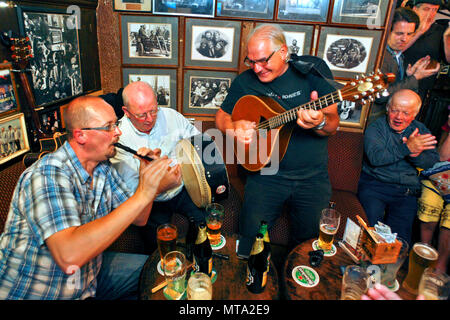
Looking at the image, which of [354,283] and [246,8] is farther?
[246,8]

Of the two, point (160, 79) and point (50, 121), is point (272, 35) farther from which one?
point (50, 121)

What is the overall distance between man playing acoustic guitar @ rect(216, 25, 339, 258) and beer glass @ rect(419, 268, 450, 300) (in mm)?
990

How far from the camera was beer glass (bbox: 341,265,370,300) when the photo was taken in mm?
1505

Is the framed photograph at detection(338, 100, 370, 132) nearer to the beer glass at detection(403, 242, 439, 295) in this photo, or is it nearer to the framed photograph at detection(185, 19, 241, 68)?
the framed photograph at detection(185, 19, 241, 68)

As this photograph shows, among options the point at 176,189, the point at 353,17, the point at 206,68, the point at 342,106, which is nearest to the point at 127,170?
the point at 176,189

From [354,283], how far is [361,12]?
10.8ft

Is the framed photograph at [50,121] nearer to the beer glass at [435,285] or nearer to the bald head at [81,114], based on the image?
the bald head at [81,114]

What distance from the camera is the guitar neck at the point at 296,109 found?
2014 mm

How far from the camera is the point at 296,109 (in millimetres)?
2258

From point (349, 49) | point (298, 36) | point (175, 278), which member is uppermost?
point (298, 36)

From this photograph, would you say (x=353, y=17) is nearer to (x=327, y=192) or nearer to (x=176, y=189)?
(x=327, y=192)

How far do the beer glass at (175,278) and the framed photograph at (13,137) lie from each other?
1754 mm

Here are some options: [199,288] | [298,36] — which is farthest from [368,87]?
[298,36]
